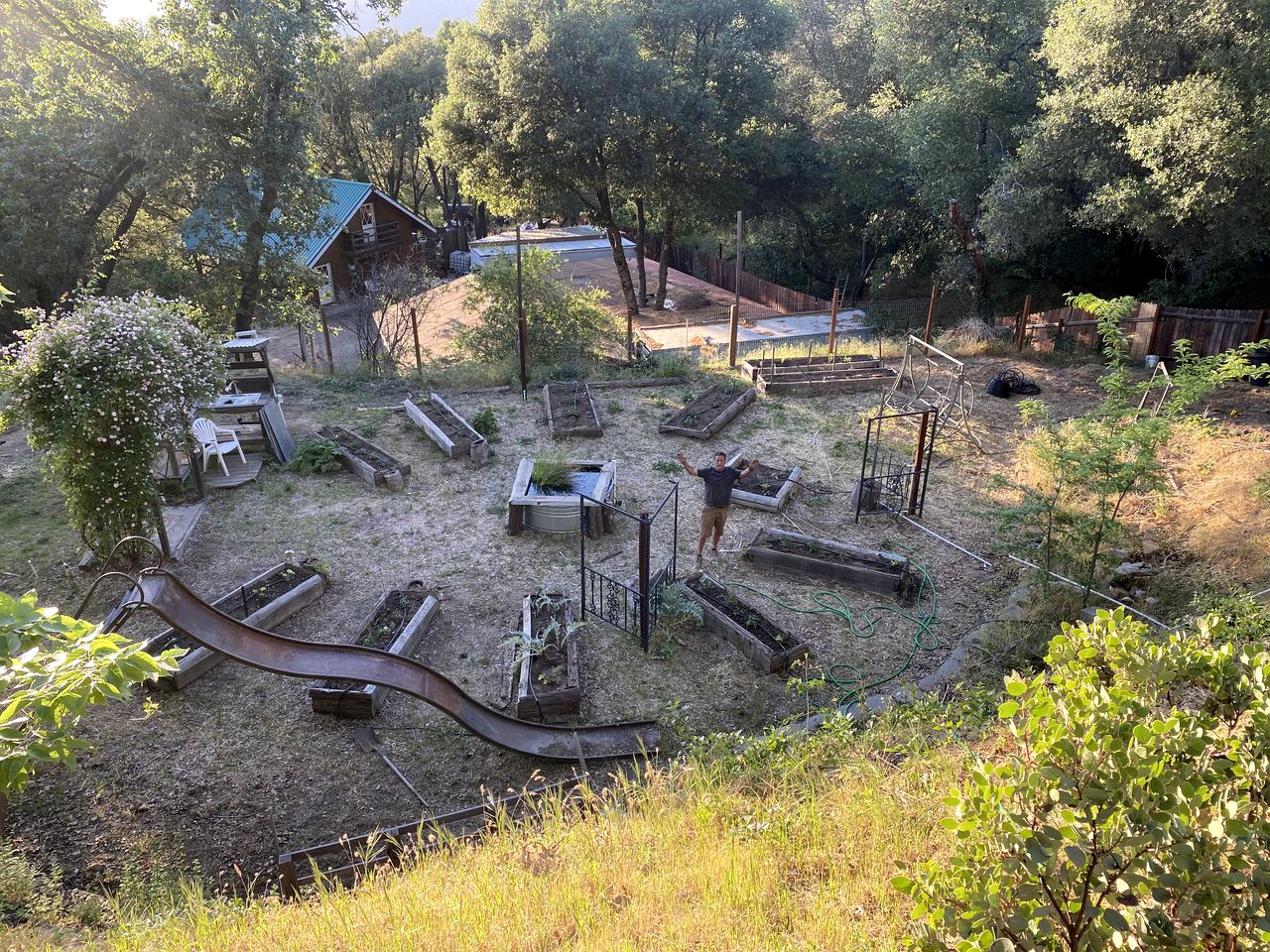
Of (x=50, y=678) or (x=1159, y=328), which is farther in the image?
(x=1159, y=328)

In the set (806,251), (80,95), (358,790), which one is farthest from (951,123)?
(358,790)

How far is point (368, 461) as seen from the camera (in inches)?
425

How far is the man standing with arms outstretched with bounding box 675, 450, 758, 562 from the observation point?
809 cm

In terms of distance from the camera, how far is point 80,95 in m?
13.4

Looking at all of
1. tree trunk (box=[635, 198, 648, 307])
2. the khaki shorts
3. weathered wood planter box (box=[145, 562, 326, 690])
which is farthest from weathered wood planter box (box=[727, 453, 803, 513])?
tree trunk (box=[635, 198, 648, 307])

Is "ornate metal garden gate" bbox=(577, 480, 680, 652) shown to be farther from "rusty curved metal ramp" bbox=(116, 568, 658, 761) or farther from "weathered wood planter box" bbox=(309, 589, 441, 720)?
"weathered wood planter box" bbox=(309, 589, 441, 720)

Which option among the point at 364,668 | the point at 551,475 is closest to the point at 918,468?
the point at 551,475

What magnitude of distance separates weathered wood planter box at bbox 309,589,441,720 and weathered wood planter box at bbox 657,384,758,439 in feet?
18.4

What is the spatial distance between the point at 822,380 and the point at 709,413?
2797 millimetres

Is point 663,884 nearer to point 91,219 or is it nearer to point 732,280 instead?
point 91,219

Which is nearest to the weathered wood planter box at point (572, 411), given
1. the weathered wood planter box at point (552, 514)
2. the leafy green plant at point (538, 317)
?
the leafy green plant at point (538, 317)

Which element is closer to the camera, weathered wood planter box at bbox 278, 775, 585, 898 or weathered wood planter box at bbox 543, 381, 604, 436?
weathered wood planter box at bbox 278, 775, 585, 898

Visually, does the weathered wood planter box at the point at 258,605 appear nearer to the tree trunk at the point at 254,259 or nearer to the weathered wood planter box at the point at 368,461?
the weathered wood planter box at the point at 368,461

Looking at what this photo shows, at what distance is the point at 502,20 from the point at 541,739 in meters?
20.4
